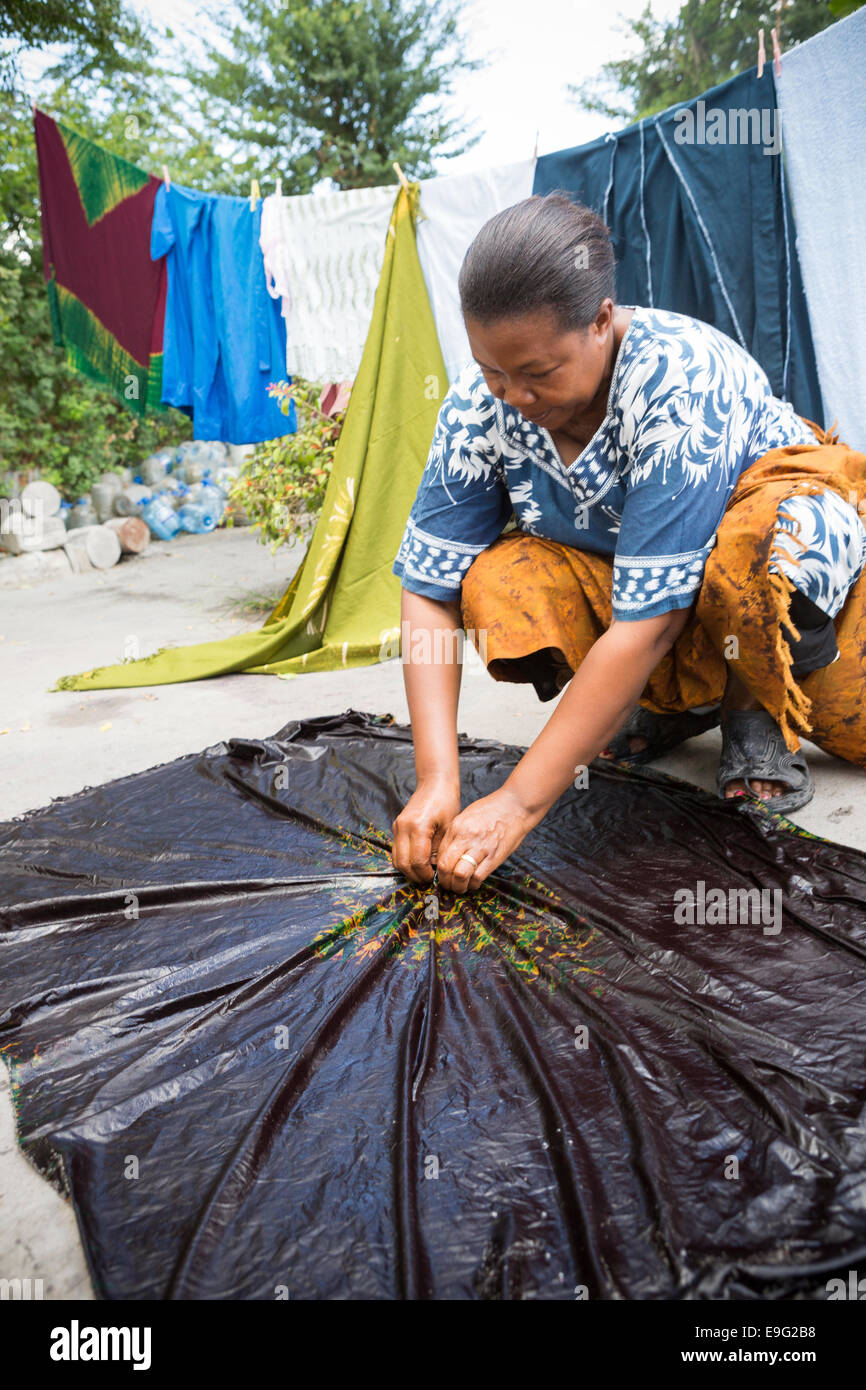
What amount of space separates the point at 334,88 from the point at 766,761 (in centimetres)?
977

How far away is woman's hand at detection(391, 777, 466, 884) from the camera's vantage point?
56.9 inches

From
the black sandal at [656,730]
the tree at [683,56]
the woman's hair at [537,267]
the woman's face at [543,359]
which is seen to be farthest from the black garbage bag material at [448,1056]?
the tree at [683,56]

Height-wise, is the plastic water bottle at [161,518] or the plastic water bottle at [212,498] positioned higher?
the plastic water bottle at [212,498]

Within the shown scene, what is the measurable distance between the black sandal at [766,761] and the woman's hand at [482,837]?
0.56m

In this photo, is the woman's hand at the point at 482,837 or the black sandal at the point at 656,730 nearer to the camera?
the woman's hand at the point at 482,837

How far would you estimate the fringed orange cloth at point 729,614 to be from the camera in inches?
57.6

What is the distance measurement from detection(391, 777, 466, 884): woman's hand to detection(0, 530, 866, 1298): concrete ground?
2.06 feet

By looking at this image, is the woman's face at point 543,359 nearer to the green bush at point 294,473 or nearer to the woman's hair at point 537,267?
the woman's hair at point 537,267

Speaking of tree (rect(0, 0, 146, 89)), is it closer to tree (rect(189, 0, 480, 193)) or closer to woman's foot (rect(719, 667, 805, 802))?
tree (rect(189, 0, 480, 193))

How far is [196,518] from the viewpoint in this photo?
738cm

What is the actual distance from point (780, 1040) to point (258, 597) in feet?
12.6

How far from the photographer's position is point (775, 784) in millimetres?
1777

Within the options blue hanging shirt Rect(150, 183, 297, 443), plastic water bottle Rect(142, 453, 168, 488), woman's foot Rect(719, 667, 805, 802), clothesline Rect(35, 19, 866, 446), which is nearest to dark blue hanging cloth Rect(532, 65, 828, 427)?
clothesline Rect(35, 19, 866, 446)

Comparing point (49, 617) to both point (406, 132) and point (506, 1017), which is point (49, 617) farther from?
point (406, 132)
